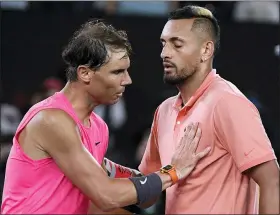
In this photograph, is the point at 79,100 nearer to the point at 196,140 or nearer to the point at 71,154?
the point at 71,154

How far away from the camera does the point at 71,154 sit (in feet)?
11.0

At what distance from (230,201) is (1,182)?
2.98m

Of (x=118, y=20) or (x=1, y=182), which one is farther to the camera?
(x=118, y=20)

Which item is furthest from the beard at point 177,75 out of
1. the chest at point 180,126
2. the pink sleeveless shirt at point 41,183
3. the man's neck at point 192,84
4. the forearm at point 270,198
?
the forearm at point 270,198

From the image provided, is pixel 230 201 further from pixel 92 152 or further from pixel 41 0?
pixel 41 0

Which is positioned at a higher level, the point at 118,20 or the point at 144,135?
the point at 118,20

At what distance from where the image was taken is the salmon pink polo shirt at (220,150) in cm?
330

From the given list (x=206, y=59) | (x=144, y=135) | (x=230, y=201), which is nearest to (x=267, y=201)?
(x=230, y=201)

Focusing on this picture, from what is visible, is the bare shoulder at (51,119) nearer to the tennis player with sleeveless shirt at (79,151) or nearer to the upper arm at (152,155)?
the tennis player with sleeveless shirt at (79,151)

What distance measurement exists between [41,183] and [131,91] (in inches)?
156

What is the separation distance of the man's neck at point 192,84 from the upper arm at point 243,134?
1.23 ft

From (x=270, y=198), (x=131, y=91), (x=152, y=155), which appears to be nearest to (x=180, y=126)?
(x=152, y=155)

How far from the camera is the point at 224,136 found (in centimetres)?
335

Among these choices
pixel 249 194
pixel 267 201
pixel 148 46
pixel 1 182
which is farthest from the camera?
pixel 148 46
